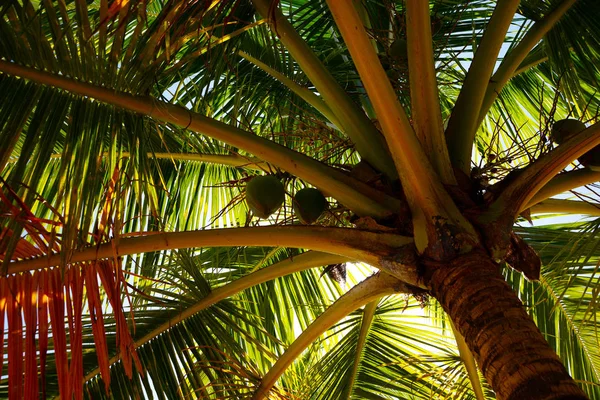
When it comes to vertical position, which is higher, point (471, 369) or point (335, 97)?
point (335, 97)

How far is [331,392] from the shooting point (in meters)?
3.75

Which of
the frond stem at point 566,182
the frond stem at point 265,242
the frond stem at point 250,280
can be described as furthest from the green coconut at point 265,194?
the frond stem at point 566,182

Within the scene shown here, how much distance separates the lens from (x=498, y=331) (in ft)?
5.77

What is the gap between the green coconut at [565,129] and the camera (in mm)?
2666

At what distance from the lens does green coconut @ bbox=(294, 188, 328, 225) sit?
2.51m

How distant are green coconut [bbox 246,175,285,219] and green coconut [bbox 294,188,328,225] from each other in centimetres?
10

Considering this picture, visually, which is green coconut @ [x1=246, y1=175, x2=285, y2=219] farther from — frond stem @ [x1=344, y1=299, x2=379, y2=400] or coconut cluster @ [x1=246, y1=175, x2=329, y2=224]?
frond stem @ [x1=344, y1=299, x2=379, y2=400]

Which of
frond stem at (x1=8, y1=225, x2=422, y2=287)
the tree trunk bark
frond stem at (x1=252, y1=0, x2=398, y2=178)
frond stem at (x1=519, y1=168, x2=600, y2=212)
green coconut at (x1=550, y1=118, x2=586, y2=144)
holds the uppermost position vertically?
frond stem at (x1=252, y1=0, x2=398, y2=178)

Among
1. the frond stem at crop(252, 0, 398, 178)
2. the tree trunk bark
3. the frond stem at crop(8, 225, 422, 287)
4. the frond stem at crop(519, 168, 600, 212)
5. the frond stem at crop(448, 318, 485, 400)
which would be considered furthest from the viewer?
the frond stem at crop(448, 318, 485, 400)

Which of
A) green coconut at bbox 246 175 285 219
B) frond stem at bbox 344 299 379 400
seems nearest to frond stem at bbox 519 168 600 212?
green coconut at bbox 246 175 285 219

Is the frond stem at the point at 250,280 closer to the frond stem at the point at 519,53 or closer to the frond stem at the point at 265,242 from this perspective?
the frond stem at the point at 265,242

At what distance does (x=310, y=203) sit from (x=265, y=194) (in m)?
0.19

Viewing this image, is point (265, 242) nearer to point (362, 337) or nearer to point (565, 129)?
point (565, 129)

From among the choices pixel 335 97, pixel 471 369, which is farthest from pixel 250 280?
pixel 471 369
